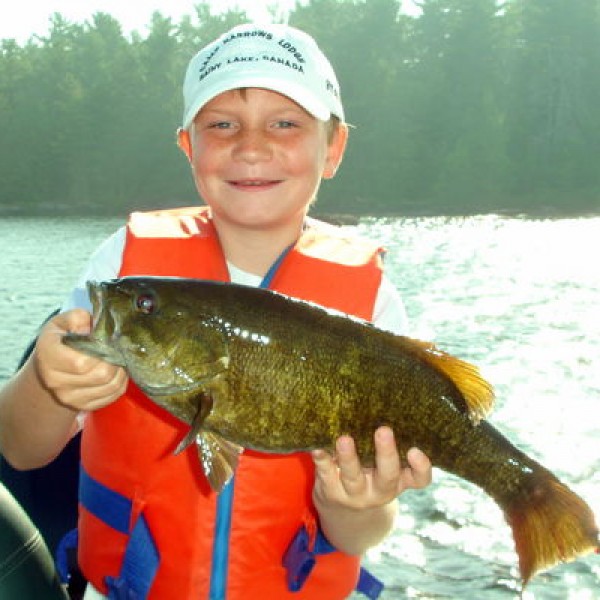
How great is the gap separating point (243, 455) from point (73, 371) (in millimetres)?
971

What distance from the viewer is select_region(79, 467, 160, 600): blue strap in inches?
133

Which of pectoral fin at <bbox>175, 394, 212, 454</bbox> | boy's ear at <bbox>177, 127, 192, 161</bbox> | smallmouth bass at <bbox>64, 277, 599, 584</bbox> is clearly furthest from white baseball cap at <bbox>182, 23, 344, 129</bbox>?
pectoral fin at <bbox>175, 394, 212, 454</bbox>

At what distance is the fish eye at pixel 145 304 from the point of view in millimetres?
2836

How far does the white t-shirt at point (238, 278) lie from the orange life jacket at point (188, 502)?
0.05 meters

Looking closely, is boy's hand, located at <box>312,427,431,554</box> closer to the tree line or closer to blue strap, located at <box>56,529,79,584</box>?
blue strap, located at <box>56,529,79,584</box>

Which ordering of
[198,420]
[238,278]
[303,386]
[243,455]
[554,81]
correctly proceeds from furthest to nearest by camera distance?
[554,81] → [238,278] → [243,455] → [303,386] → [198,420]

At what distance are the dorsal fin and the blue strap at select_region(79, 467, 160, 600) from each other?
129 cm

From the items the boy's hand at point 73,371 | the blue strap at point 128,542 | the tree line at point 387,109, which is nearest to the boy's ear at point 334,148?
the boy's hand at point 73,371

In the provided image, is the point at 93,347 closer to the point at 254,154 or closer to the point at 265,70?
the point at 254,154

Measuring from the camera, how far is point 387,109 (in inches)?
2832

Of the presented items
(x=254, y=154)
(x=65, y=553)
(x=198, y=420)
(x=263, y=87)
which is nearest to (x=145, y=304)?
(x=198, y=420)

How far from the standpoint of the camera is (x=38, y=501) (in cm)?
413

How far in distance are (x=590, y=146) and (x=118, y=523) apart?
69.5m

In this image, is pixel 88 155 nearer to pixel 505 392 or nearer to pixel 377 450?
pixel 505 392
